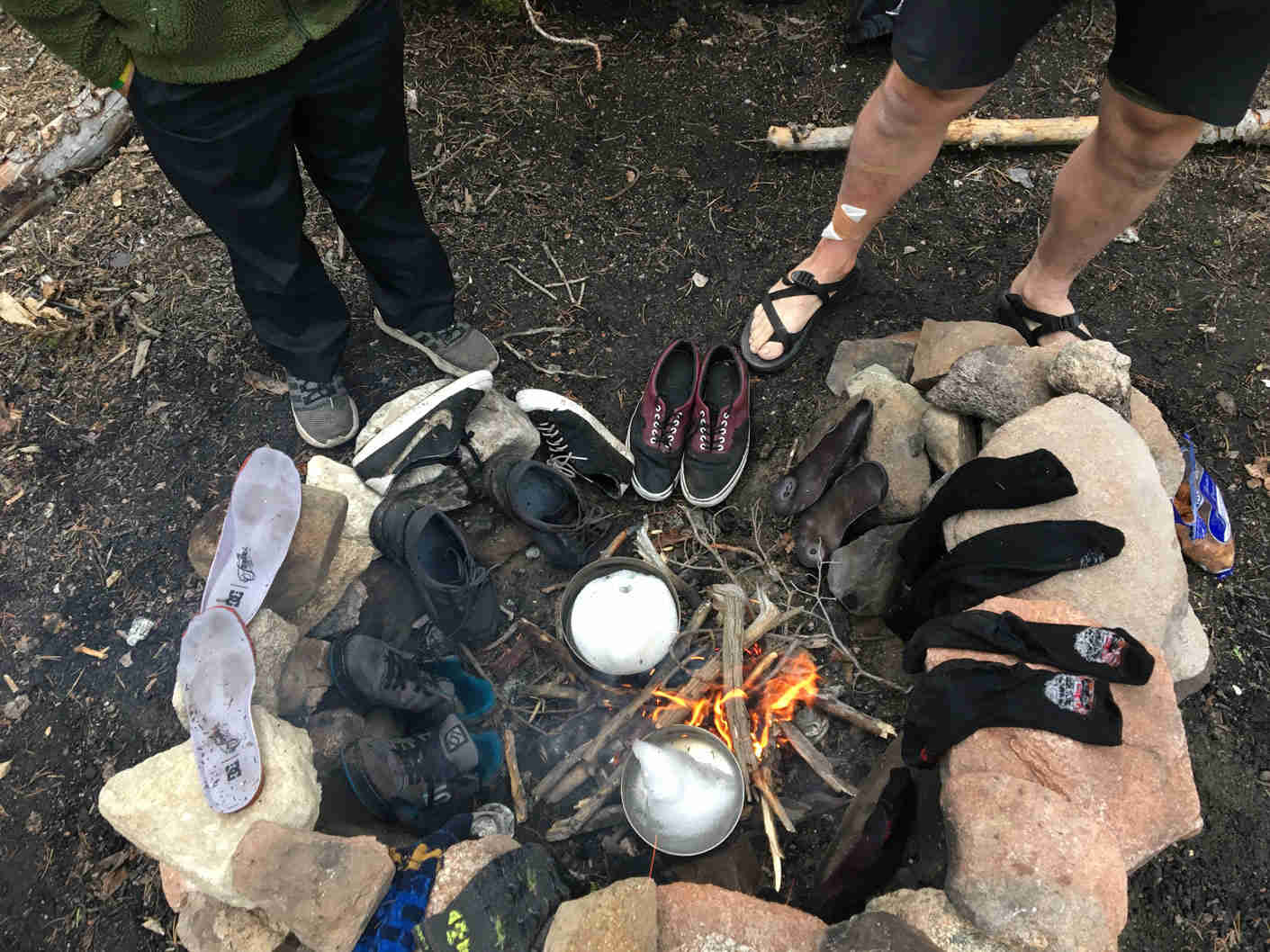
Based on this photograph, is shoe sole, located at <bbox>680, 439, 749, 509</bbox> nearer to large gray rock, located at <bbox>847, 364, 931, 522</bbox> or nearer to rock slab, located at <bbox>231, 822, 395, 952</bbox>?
large gray rock, located at <bbox>847, 364, 931, 522</bbox>

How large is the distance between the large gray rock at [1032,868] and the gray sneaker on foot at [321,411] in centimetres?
249

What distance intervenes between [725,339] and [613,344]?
1.63 ft

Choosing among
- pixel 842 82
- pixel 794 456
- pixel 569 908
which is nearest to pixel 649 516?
pixel 794 456

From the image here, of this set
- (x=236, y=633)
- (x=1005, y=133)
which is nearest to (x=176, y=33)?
(x=236, y=633)

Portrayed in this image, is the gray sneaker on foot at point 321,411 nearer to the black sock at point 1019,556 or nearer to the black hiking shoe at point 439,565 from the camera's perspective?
the black hiking shoe at point 439,565

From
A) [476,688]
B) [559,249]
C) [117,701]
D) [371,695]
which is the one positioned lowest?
[117,701]

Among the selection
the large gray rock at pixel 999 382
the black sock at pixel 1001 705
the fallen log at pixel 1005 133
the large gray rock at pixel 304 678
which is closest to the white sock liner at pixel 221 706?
the large gray rock at pixel 304 678

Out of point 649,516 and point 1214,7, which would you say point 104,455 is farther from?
point 1214,7

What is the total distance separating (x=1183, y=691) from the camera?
253 cm

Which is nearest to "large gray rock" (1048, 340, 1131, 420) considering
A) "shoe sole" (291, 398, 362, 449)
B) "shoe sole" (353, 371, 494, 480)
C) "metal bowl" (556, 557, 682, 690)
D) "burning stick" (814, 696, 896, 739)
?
"burning stick" (814, 696, 896, 739)

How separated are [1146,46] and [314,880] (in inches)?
124

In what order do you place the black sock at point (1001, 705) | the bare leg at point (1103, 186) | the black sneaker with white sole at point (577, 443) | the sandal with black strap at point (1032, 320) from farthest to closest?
the sandal with black strap at point (1032, 320), the black sneaker with white sole at point (577, 443), the bare leg at point (1103, 186), the black sock at point (1001, 705)

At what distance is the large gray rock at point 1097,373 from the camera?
99.3 inches

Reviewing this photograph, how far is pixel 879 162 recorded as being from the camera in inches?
110
